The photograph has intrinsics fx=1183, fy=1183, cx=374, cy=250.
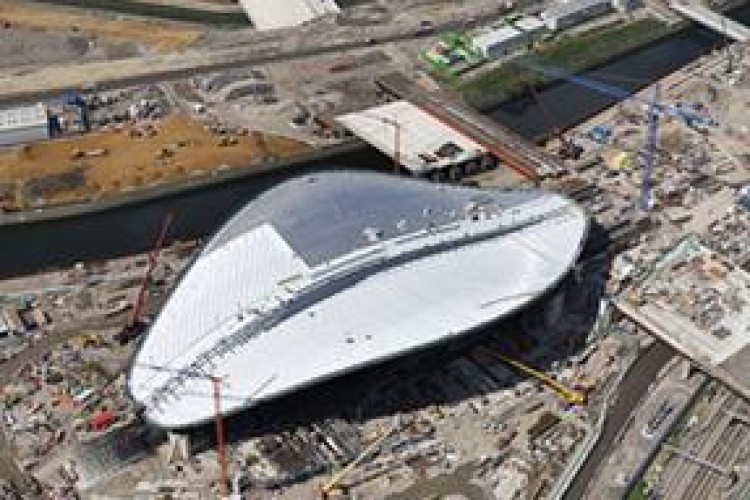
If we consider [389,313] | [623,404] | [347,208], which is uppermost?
[347,208]

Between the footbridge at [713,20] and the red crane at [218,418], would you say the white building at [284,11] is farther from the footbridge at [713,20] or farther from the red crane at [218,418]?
the red crane at [218,418]

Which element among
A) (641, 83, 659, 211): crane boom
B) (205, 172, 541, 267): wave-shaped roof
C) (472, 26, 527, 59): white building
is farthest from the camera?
(472, 26, 527, 59): white building

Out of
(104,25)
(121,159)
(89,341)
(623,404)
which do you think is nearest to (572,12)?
(104,25)

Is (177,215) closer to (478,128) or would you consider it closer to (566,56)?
(478,128)

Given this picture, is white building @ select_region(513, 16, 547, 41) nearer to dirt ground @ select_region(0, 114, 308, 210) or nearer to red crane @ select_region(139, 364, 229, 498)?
dirt ground @ select_region(0, 114, 308, 210)

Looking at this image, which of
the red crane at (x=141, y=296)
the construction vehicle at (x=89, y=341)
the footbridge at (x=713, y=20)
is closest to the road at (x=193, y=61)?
the footbridge at (x=713, y=20)

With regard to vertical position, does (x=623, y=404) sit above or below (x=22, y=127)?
below

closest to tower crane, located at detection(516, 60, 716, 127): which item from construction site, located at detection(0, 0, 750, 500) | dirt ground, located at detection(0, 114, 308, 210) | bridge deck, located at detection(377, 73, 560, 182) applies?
construction site, located at detection(0, 0, 750, 500)
